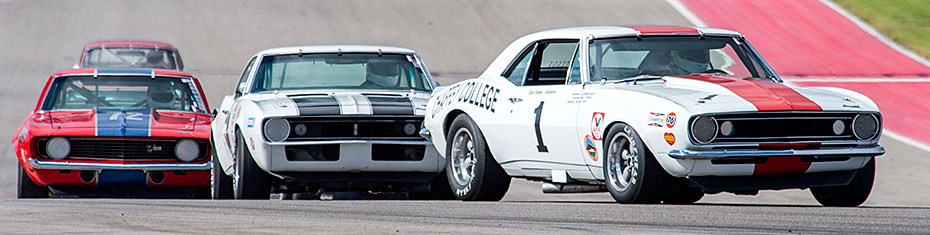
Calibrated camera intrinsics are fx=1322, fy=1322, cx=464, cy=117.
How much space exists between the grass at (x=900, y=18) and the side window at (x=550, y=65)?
20.1 m

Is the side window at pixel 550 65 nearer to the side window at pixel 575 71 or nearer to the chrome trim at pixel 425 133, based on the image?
the side window at pixel 575 71

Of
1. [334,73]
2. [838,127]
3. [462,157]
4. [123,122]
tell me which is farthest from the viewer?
[123,122]

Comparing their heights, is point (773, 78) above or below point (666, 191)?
above

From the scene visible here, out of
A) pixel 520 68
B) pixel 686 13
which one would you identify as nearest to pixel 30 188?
pixel 520 68

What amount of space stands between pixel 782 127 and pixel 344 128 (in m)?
3.52

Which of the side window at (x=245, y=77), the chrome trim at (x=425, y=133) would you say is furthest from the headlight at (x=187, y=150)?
the chrome trim at (x=425, y=133)

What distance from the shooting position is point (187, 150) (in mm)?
10930

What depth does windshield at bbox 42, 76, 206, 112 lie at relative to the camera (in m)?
11.9

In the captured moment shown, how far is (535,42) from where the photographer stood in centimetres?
881

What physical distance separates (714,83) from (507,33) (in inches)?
880

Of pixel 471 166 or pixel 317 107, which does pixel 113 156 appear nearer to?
pixel 317 107

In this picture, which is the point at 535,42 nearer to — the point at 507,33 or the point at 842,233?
the point at 842,233

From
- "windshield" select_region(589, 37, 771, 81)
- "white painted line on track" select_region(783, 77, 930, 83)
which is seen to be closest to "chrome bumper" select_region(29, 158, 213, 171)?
"windshield" select_region(589, 37, 771, 81)

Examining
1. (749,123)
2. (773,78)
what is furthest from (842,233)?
(773,78)
